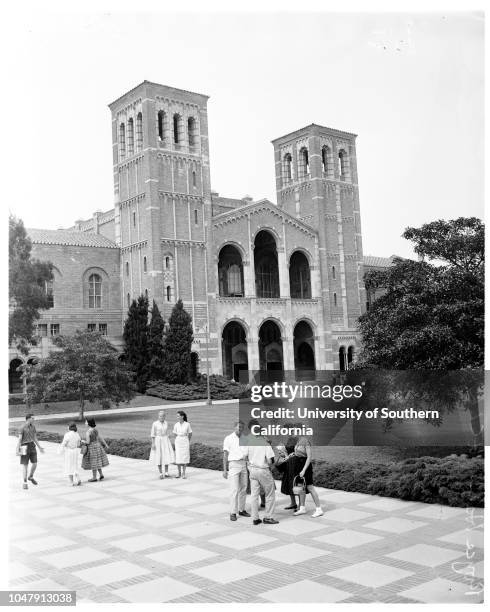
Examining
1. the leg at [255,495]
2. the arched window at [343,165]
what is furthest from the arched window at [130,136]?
the leg at [255,495]

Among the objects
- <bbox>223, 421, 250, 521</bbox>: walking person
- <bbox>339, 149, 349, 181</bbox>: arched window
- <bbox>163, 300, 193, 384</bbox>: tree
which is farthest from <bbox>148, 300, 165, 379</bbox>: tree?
<bbox>223, 421, 250, 521</bbox>: walking person

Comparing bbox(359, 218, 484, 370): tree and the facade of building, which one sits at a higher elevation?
the facade of building

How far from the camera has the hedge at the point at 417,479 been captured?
1063 centimetres

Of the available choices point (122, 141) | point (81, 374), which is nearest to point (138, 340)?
point (81, 374)

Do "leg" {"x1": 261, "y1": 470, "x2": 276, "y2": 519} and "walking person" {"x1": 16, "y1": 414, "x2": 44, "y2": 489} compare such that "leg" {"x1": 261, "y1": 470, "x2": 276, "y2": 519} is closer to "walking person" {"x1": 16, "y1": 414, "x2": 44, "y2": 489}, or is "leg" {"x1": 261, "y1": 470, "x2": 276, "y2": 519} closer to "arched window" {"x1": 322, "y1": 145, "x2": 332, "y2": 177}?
"walking person" {"x1": 16, "y1": 414, "x2": 44, "y2": 489}

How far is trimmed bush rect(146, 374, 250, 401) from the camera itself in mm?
40750

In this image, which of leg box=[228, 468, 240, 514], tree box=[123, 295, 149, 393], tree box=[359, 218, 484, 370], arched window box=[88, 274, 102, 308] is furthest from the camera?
arched window box=[88, 274, 102, 308]

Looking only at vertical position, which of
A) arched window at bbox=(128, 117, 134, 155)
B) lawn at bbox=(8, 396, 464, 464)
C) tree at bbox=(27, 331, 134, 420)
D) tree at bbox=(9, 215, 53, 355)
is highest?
arched window at bbox=(128, 117, 134, 155)

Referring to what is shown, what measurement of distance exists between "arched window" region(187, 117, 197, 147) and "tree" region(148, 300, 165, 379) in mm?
13552

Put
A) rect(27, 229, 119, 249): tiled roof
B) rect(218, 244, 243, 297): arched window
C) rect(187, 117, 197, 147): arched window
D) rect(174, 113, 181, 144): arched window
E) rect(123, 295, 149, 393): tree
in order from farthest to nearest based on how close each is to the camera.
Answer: rect(218, 244, 243, 297): arched window < rect(187, 117, 197, 147): arched window < rect(174, 113, 181, 144): arched window < rect(27, 229, 119, 249): tiled roof < rect(123, 295, 149, 393): tree

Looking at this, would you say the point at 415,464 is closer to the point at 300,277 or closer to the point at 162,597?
the point at 162,597

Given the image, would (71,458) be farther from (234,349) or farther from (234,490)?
(234,349)

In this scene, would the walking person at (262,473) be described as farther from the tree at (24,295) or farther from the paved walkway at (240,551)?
the tree at (24,295)

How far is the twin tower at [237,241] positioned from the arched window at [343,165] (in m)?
0.13
